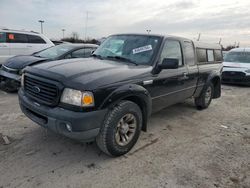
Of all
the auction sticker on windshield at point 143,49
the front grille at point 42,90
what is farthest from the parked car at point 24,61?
the auction sticker on windshield at point 143,49

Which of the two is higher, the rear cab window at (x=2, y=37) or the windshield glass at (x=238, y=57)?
the rear cab window at (x=2, y=37)

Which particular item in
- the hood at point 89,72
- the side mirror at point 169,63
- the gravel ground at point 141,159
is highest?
the side mirror at point 169,63

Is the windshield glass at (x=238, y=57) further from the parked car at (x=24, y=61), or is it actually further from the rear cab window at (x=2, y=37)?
the rear cab window at (x=2, y=37)

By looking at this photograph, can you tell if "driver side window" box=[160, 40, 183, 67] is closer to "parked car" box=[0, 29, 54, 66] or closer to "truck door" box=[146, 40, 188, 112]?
"truck door" box=[146, 40, 188, 112]

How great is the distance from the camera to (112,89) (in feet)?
9.63

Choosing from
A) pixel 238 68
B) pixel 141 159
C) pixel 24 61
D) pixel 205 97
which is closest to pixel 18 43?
pixel 24 61

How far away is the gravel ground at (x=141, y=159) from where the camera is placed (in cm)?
277

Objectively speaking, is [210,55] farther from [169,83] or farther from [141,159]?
[141,159]

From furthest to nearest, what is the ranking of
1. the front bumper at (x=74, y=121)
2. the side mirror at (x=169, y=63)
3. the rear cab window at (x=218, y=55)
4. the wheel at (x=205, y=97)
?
the rear cab window at (x=218, y=55) < the wheel at (x=205, y=97) < the side mirror at (x=169, y=63) < the front bumper at (x=74, y=121)

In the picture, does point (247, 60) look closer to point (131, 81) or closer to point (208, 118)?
point (208, 118)

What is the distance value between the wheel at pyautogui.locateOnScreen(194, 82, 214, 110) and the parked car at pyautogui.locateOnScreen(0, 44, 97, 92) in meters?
3.86

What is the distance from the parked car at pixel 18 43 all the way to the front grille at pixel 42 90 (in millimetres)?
6149

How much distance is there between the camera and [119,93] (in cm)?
301

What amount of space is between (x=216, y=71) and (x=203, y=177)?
150 inches
